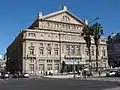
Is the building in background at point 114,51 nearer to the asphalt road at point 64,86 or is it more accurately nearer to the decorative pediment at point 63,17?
the decorative pediment at point 63,17

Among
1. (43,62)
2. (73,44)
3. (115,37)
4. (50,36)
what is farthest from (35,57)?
(115,37)

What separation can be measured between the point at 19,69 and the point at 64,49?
745 inches

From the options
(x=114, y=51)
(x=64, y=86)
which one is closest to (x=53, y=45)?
(x=114, y=51)

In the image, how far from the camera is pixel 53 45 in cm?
10156

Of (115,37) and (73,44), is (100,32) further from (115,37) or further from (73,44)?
(115,37)

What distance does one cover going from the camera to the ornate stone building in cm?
9612

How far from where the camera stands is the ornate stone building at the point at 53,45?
96.1 metres

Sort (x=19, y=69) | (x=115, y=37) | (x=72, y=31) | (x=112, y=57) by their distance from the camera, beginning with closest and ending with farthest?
(x=19, y=69), (x=72, y=31), (x=112, y=57), (x=115, y=37)

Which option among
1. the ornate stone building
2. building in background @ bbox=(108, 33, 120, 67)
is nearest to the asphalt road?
the ornate stone building

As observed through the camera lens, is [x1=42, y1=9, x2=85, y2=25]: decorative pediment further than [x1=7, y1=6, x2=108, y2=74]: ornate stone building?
Yes

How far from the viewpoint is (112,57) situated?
156m

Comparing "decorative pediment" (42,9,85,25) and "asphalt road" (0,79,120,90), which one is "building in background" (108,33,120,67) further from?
"asphalt road" (0,79,120,90)

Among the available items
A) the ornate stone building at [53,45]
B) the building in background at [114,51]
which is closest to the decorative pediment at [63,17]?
the ornate stone building at [53,45]

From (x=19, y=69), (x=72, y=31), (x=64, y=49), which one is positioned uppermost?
(x=72, y=31)
